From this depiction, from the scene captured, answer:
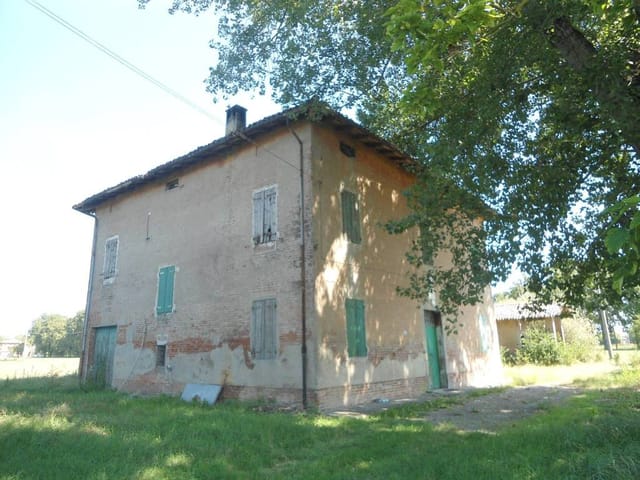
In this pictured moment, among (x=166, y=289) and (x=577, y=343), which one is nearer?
(x=166, y=289)

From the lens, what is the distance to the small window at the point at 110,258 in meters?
15.2

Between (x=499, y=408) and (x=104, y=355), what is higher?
(x=104, y=355)

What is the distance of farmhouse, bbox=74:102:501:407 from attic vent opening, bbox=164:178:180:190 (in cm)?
3

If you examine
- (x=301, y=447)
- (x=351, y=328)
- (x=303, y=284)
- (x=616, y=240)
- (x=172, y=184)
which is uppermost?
(x=172, y=184)

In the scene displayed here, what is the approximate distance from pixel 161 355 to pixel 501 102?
35.8ft

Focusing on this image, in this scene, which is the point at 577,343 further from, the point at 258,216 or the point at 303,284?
the point at 258,216

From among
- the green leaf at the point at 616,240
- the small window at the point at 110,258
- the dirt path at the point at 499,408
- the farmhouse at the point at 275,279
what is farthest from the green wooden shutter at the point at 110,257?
the green leaf at the point at 616,240

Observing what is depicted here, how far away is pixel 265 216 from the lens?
11.1 m

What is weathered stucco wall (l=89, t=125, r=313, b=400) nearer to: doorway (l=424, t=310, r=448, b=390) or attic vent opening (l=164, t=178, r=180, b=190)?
attic vent opening (l=164, t=178, r=180, b=190)

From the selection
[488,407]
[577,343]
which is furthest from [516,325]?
[488,407]

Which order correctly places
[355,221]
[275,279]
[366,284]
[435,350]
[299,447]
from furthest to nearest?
[435,350], [355,221], [366,284], [275,279], [299,447]

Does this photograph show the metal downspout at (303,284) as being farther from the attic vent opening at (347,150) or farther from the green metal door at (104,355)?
the green metal door at (104,355)

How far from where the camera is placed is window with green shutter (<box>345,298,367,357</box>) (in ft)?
33.7

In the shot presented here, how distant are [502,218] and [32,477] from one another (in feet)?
27.3
